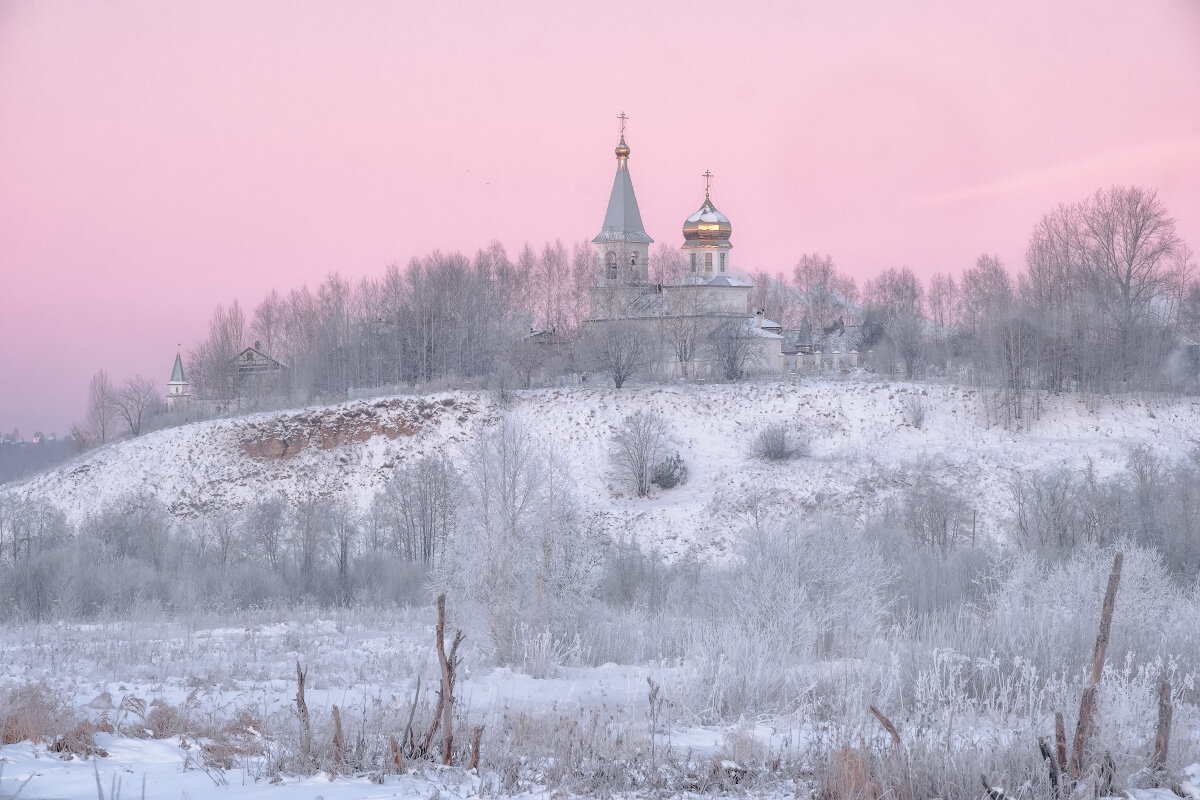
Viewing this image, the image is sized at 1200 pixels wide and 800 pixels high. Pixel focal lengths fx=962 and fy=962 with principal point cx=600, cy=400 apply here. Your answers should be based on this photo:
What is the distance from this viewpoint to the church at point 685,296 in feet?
176

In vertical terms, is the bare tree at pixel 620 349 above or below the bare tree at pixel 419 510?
above

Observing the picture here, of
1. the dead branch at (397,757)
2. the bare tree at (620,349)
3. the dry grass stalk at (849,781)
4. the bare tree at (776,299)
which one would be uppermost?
the bare tree at (776,299)

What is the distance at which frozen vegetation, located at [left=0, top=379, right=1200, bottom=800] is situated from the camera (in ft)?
22.2

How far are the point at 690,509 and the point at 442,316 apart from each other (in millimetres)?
23599

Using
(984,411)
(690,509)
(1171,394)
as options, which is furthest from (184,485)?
(1171,394)

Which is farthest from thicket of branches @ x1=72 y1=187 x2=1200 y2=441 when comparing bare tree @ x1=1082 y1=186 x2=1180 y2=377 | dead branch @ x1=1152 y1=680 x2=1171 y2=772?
dead branch @ x1=1152 y1=680 x2=1171 y2=772

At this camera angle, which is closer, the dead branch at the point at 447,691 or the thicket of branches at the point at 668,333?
the dead branch at the point at 447,691

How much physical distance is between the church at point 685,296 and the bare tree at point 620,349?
1.29 metres

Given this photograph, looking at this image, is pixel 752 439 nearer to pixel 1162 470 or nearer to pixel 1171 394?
pixel 1162 470

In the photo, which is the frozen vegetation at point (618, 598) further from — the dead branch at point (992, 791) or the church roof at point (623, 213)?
the church roof at point (623, 213)

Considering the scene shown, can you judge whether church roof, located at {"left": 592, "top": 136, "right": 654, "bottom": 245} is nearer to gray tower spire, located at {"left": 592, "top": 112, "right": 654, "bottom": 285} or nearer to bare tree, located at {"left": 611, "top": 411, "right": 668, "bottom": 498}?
gray tower spire, located at {"left": 592, "top": 112, "right": 654, "bottom": 285}

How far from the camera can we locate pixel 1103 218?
155 ft

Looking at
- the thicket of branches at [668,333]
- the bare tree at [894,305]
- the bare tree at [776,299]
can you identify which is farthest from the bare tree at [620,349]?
the bare tree at [776,299]

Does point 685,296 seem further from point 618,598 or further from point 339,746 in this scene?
point 339,746
